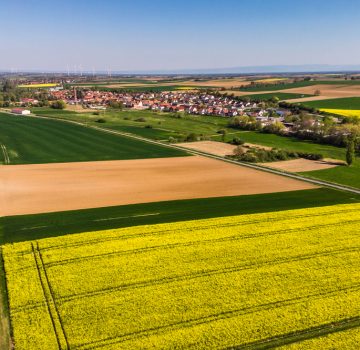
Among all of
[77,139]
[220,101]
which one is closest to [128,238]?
[77,139]

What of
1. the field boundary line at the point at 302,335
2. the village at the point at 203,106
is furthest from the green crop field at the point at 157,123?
the field boundary line at the point at 302,335

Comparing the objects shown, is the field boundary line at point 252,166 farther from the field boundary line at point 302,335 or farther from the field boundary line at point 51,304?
the field boundary line at point 51,304

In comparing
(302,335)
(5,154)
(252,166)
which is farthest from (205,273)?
(5,154)

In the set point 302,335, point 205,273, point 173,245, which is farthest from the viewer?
point 173,245

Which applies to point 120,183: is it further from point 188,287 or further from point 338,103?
point 338,103

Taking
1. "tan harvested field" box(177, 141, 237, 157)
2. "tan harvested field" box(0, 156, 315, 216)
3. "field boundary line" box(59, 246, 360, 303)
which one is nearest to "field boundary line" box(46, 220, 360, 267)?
"field boundary line" box(59, 246, 360, 303)

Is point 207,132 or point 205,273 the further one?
point 207,132
